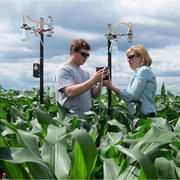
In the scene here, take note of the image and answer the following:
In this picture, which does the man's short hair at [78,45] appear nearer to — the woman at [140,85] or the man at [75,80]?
the man at [75,80]

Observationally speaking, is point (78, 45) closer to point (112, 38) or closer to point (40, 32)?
point (112, 38)

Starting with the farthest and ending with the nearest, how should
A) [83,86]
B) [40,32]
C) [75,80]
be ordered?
[40,32] < [75,80] < [83,86]

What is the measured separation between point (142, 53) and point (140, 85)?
40 centimetres

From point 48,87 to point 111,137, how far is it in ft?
→ 16.8

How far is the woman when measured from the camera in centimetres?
265

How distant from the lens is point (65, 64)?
9.11 ft

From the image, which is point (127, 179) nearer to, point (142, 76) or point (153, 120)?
point (153, 120)

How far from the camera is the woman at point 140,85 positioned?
2648mm

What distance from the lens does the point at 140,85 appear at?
8.64 feet

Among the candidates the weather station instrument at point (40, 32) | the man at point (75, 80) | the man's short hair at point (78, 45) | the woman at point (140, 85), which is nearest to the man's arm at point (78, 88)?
the man at point (75, 80)

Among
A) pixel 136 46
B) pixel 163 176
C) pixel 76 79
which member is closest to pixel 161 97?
pixel 136 46

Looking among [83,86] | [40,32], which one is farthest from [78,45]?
[40,32]

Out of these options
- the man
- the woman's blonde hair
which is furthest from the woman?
the man

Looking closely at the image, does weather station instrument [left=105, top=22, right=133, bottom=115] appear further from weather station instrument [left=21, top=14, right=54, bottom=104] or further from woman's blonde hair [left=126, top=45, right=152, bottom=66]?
weather station instrument [left=21, top=14, right=54, bottom=104]
